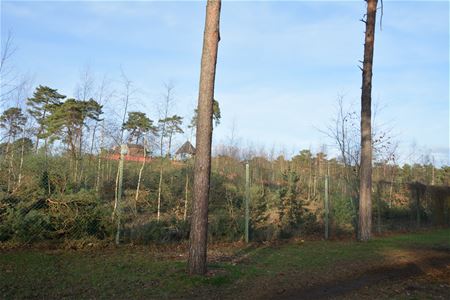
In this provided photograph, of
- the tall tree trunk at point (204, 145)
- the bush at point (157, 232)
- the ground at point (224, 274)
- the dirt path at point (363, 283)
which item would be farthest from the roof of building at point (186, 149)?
the dirt path at point (363, 283)

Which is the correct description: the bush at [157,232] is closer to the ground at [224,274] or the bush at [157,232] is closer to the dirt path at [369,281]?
the ground at [224,274]

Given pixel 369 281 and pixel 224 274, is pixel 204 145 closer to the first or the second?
pixel 224 274

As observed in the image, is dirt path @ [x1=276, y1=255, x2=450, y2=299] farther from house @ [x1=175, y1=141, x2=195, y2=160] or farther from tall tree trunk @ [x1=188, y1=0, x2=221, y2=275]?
house @ [x1=175, y1=141, x2=195, y2=160]

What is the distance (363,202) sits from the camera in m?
15.1

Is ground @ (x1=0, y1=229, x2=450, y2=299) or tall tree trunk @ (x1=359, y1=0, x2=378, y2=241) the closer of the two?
ground @ (x1=0, y1=229, x2=450, y2=299)

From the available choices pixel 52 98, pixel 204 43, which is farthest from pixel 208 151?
pixel 52 98

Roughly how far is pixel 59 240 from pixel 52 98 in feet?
35.4

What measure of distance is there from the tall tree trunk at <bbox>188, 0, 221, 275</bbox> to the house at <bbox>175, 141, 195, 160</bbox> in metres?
6.30

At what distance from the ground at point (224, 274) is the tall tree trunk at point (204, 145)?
0.48 m

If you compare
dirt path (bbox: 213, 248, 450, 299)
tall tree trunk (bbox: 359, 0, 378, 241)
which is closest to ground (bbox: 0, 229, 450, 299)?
dirt path (bbox: 213, 248, 450, 299)

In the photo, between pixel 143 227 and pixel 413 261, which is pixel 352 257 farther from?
pixel 143 227

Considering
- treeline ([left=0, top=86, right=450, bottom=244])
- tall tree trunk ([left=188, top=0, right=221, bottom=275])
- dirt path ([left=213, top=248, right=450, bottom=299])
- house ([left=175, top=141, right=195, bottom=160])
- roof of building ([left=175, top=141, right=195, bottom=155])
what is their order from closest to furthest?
dirt path ([left=213, top=248, right=450, bottom=299]) → tall tree trunk ([left=188, top=0, right=221, bottom=275]) → treeline ([left=0, top=86, right=450, bottom=244]) → house ([left=175, top=141, right=195, bottom=160]) → roof of building ([left=175, top=141, right=195, bottom=155])

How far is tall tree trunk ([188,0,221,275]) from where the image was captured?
8.04m

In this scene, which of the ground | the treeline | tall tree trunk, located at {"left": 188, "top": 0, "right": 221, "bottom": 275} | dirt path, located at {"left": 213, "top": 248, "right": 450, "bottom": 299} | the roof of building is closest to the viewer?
the ground
